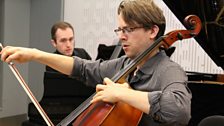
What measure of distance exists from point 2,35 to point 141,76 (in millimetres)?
3160

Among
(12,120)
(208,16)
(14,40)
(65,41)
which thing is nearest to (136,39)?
(208,16)

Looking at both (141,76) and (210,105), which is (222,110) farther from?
(141,76)

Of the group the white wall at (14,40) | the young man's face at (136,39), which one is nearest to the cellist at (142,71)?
the young man's face at (136,39)

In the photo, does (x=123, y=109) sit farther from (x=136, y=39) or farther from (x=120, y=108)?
(x=136, y=39)

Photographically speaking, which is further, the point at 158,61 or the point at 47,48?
the point at 47,48

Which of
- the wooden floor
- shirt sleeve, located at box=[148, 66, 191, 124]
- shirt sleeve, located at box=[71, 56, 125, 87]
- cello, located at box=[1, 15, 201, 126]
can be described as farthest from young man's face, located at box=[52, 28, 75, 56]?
shirt sleeve, located at box=[148, 66, 191, 124]

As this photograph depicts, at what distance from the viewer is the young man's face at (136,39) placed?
1.25 meters

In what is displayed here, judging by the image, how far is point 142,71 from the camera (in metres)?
1.30

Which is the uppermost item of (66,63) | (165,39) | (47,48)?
(165,39)

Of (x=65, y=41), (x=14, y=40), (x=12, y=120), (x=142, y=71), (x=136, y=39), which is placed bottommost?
(x=12, y=120)

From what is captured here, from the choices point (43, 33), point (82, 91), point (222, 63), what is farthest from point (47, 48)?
point (222, 63)

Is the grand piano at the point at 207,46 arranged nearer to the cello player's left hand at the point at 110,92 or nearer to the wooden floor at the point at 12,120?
the cello player's left hand at the point at 110,92

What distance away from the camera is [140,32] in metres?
1.26

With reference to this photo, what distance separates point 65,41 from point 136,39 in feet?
5.57
